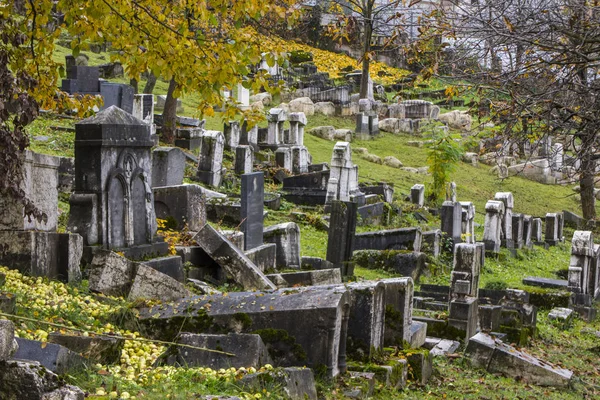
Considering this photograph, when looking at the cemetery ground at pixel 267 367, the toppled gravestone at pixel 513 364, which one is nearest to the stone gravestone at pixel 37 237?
the cemetery ground at pixel 267 367

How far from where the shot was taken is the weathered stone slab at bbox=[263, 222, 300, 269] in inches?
544

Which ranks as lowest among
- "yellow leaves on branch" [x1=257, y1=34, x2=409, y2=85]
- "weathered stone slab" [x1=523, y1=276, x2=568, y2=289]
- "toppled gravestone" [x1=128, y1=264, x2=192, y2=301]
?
"weathered stone slab" [x1=523, y1=276, x2=568, y2=289]

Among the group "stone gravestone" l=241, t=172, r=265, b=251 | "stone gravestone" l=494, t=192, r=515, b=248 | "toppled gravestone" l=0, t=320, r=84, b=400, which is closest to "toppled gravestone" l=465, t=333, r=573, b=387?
"stone gravestone" l=241, t=172, r=265, b=251

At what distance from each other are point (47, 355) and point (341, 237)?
370 inches

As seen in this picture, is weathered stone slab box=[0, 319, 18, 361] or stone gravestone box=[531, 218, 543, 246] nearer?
weathered stone slab box=[0, 319, 18, 361]

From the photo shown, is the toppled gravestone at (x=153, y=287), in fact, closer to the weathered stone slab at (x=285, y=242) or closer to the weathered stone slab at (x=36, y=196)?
the weathered stone slab at (x=36, y=196)

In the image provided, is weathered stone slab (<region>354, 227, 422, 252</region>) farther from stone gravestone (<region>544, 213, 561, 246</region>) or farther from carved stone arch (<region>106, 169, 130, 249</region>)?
stone gravestone (<region>544, 213, 561, 246</region>)

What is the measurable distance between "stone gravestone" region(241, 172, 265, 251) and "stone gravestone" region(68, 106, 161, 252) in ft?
7.83

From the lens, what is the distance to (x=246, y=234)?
1332 centimetres

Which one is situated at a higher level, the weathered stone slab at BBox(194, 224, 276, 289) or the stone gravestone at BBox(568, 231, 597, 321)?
the weathered stone slab at BBox(194, 224, 276, 289)

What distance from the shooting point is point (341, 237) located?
14.8 meters

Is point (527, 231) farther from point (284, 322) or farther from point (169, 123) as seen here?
point (284, 322)

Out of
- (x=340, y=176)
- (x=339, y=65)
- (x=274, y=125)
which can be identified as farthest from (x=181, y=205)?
(x=339, y=65)

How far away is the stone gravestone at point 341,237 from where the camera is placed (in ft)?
48.6
